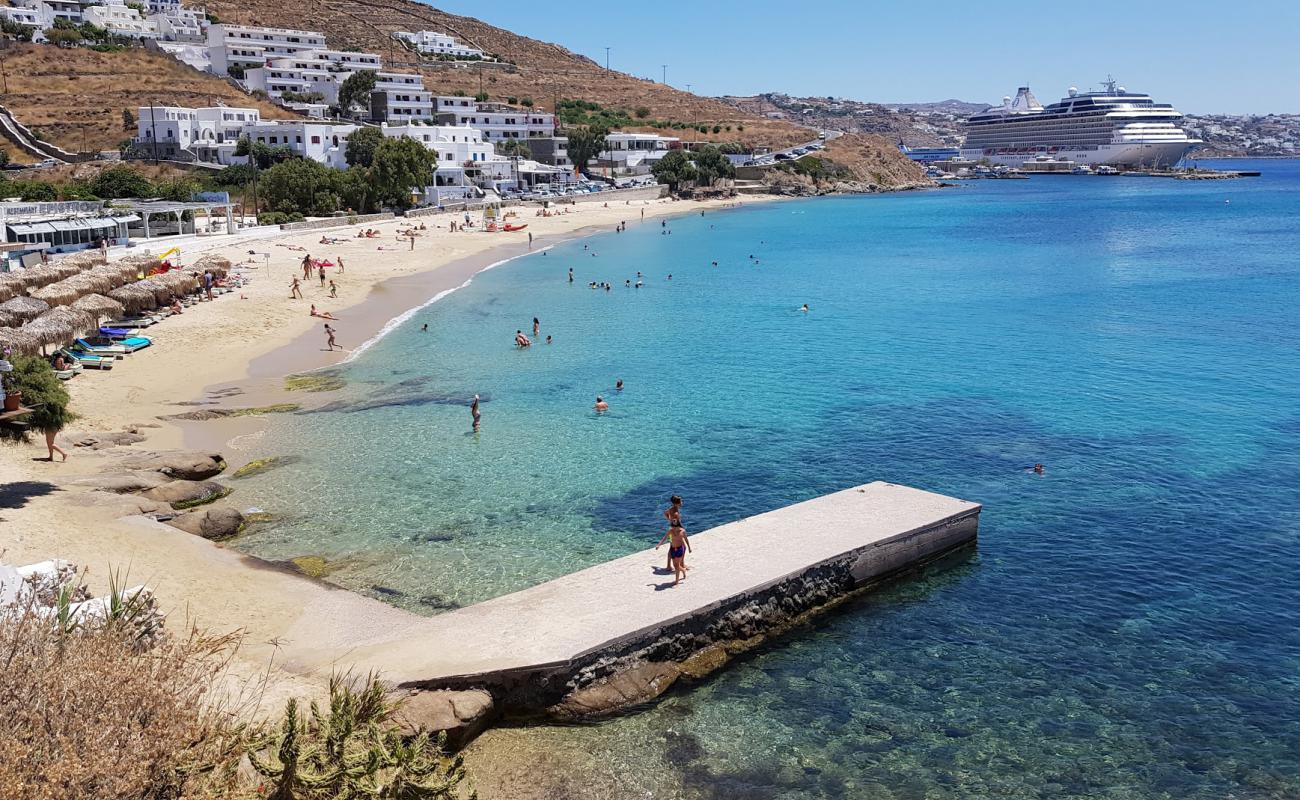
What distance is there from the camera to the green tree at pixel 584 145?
120m

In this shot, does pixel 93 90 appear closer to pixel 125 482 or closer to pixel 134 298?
pixel 134 298

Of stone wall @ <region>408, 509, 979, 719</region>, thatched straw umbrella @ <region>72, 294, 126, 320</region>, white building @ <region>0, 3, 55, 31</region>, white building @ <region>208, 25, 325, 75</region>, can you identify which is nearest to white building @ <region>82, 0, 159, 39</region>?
white building @ <region>0, 3, 55, 31</region>

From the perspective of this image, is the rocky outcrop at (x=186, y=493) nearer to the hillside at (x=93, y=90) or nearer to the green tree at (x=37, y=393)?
the green tree at (x=37, y=393)

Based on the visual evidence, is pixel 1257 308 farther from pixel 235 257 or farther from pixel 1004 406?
pixel 235 257

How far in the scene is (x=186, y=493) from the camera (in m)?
20.2

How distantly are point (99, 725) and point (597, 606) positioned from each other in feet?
24.5

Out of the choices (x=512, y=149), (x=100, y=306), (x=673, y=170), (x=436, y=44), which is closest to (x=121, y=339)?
(x=100, y=306)

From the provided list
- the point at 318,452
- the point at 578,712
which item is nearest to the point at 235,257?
the point at 318,452

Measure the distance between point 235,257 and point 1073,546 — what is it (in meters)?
47.6

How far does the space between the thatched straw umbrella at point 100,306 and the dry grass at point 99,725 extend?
27.6 m

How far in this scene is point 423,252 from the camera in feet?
211

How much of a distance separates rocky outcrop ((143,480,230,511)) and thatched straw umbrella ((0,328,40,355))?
31.2 feet

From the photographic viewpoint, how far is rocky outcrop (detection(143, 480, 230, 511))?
19.8 meters

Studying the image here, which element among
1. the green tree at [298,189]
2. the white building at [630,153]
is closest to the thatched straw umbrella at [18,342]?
the green tree at [298,189]
